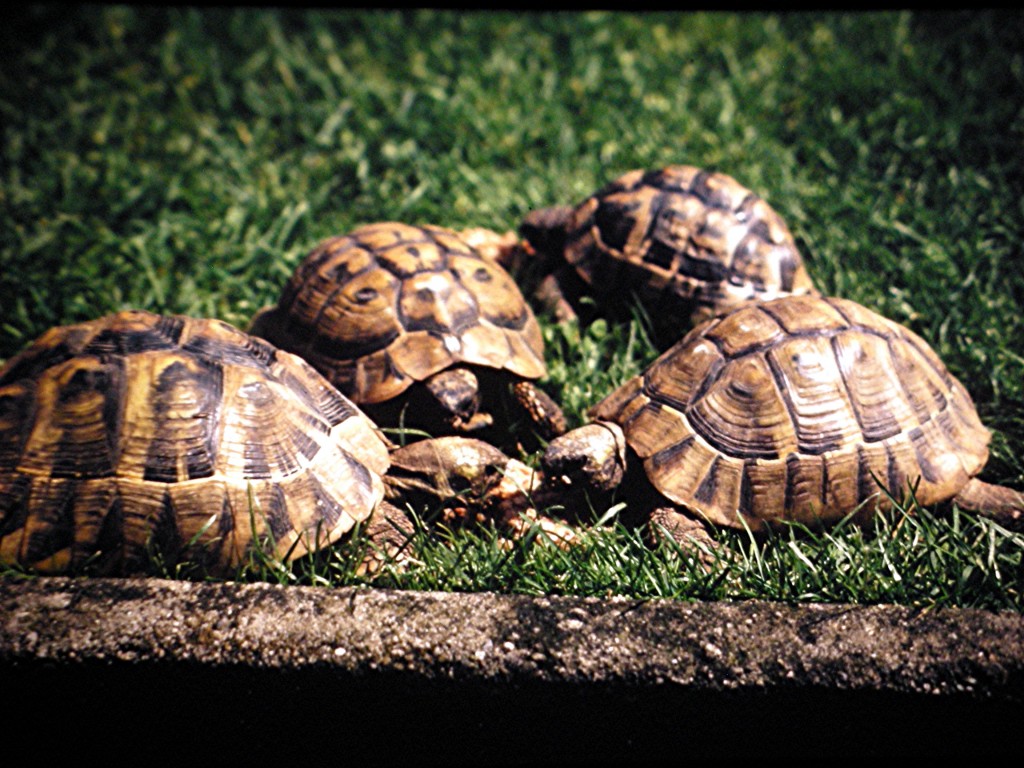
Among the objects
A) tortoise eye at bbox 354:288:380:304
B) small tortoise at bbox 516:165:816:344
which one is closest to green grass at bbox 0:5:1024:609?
small tortoise at bbox 516:165:816:344

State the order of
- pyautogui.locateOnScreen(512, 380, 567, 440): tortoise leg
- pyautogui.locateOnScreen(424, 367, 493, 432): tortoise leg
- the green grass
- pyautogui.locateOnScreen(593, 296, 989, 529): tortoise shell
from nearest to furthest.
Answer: pyautogui.locateOnScreen(593, 296, 989, 529): tortoise shell → pyautogui.locateOnScreen(424, 367, 493, 432): tortoise leg → pyautogui.locateOnScreen(512, 380, 567, 440): tortoise leg → the green grass

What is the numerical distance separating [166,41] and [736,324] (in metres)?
4.82

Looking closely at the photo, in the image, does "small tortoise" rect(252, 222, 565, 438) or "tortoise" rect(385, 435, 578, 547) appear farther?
"small tortoise" rect(252, 222, 565, 438)

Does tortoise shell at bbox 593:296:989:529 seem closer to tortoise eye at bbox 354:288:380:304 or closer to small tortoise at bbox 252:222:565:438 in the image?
small tortoise at bbox 252:222:565:438

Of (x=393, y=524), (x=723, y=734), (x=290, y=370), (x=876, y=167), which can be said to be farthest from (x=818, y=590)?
(x=876, y=167)

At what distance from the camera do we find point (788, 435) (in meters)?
3.24

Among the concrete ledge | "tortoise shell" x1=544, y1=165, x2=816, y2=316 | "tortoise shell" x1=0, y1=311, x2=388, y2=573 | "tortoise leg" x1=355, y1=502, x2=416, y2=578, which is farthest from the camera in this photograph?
"tortoise shell" x1=544, y1=165, x2=816, y2=316

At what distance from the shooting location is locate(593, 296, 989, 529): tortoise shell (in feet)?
10.5

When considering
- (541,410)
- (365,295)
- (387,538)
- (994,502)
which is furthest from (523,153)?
(994,502)

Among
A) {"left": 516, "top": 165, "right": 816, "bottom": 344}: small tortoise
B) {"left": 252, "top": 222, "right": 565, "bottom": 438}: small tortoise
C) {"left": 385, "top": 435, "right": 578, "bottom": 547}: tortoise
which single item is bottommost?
Result: {"left": 385, "top": 435, "right": 578, "bottom": 547}: tortoise

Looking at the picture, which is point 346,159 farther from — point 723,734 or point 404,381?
point 723,734

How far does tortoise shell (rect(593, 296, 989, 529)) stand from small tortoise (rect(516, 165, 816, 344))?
0.68 meters

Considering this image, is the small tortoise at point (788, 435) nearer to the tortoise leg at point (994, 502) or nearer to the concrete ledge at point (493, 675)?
the tortoise leg at point (994, 502)

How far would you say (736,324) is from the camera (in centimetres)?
347
